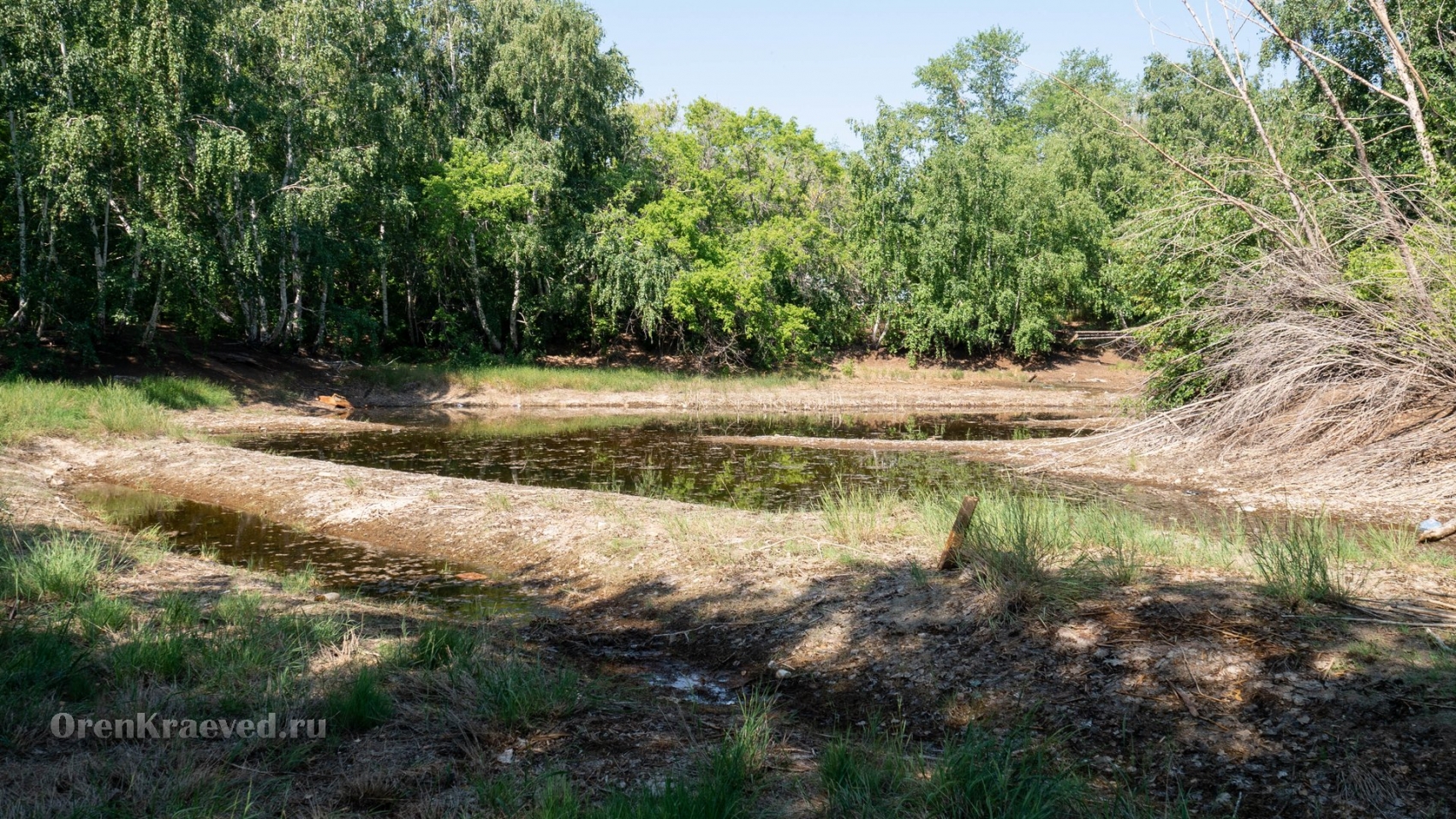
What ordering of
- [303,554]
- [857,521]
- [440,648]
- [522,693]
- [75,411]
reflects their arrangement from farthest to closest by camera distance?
1. [75,411]
2. [303,554]
3. [857,521]
4. [440,648]
5. [522,693]

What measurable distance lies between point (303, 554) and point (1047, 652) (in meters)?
8.13

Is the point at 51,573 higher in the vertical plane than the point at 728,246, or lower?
lower

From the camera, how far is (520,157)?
34250mm

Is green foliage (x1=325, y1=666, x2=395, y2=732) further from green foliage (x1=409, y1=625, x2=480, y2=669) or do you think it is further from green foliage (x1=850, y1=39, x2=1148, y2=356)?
green foliage (x1=850, y1=39, x2=1148, y2=356)

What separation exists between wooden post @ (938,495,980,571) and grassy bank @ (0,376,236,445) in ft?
50.8

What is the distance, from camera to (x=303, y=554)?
9.95m

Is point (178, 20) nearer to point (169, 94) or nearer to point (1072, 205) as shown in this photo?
point (169, 94)

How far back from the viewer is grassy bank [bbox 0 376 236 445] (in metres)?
15.7

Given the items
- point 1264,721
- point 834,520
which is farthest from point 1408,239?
point 1264,721

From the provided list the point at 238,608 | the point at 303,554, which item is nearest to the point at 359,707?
the point at 238,608

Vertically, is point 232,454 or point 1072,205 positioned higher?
point 1072,205

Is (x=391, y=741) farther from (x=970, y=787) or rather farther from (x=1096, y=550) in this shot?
(x=1096, y=550)

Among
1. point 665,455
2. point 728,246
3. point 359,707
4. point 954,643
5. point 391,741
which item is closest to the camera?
point 391,741

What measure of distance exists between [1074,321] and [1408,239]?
38412 mm
